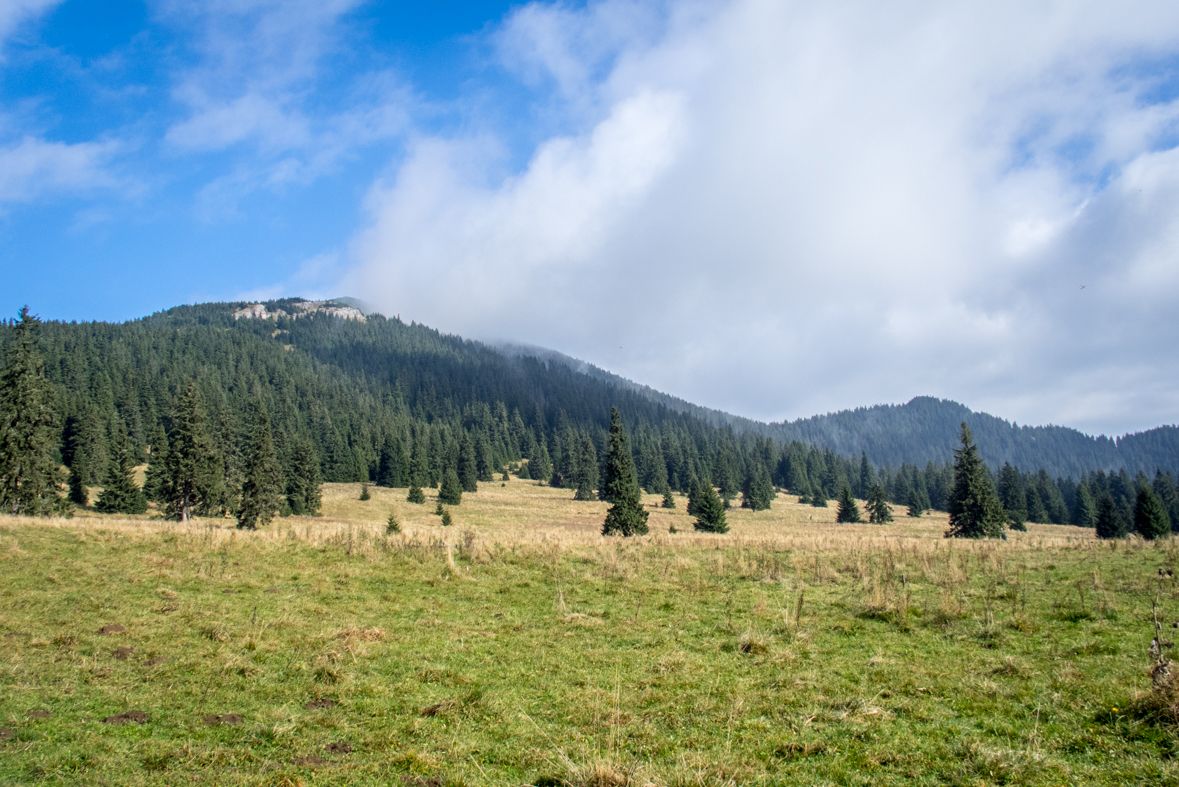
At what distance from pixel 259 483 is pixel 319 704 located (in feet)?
139

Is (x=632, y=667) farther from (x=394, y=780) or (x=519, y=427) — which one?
(x=519, y=427)

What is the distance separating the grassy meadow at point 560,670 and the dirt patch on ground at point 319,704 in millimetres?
112

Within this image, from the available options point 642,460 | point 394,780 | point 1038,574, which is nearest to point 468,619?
point 394,780

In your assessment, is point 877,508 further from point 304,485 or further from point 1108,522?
point 304,485

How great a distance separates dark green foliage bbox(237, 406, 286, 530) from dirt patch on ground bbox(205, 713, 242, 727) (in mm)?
39931

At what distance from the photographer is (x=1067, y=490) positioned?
13525cm

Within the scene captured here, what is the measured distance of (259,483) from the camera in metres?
44.1

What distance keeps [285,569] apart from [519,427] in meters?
150

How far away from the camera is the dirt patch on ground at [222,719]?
288 inches

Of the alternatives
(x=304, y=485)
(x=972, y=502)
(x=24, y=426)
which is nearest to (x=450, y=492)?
(x=304, y=485)

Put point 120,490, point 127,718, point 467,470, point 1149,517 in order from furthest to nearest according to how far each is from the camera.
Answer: point 467,470 → point 120,490 → point 1149,517 → point 127,718

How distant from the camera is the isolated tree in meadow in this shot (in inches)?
1417

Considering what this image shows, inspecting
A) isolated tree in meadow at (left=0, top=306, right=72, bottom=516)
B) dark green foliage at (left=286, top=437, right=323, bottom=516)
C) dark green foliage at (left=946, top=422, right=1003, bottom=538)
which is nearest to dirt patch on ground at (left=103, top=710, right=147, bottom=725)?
isolated tree in meadow at (left=0, top=306, right=72, bottom=516)

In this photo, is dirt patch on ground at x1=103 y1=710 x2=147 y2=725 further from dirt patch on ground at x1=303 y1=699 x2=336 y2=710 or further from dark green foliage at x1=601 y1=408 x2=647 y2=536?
dark green foliage at x1=601 y1=408 x2=647 y2=536
